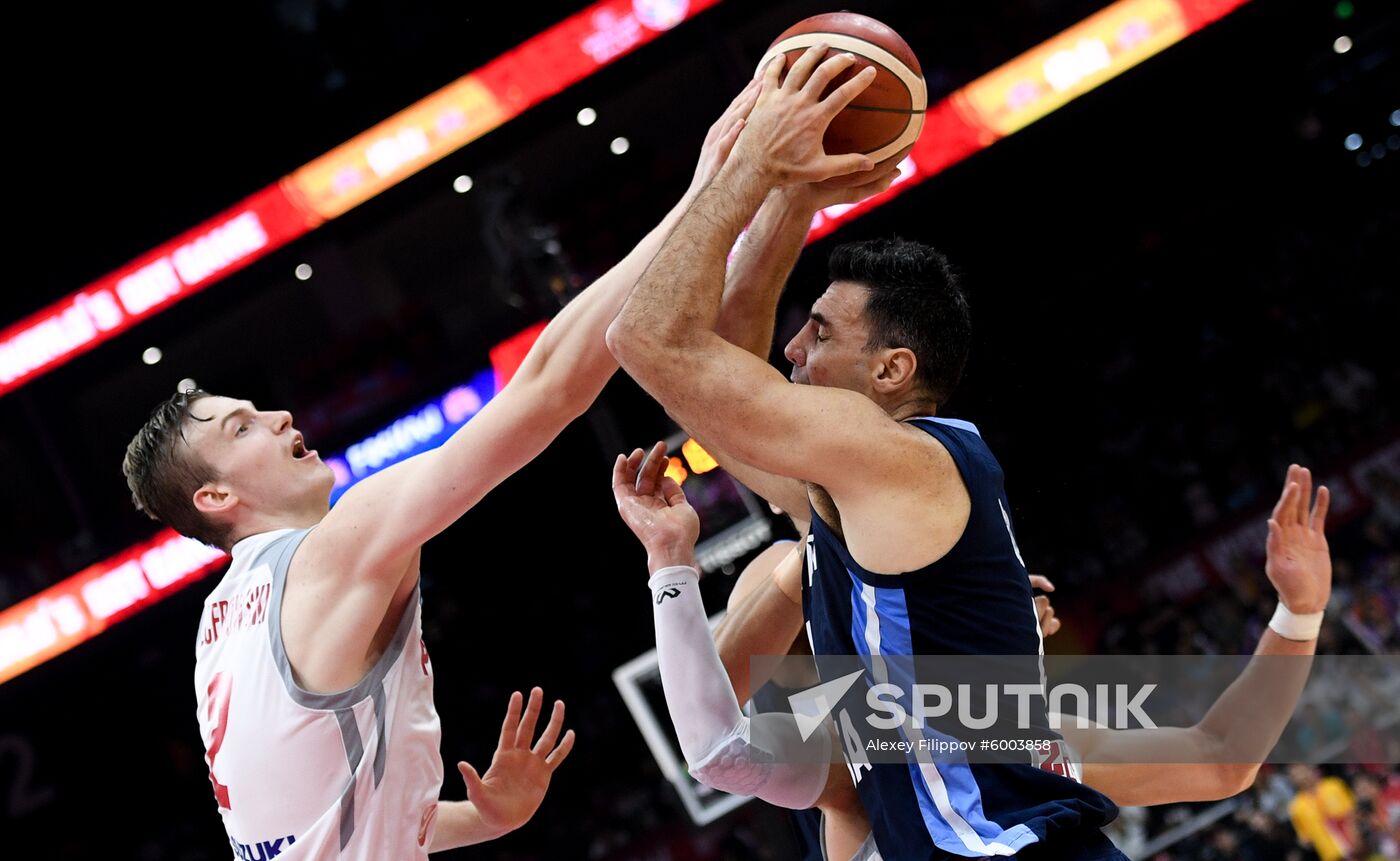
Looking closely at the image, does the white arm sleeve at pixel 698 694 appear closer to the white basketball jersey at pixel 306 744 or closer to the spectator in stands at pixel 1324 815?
the white basketball jersey at pixel 306 744

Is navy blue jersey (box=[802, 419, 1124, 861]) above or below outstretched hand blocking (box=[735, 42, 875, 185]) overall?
below

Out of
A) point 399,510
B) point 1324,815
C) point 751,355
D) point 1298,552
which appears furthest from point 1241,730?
point 1324,815

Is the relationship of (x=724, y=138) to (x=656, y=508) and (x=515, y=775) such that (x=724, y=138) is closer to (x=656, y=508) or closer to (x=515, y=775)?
(x=656, y=508)

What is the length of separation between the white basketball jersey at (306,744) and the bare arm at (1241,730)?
5.78 feet

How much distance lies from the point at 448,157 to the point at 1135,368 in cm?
784

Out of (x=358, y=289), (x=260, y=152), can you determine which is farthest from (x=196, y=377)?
(x=260, y=152)

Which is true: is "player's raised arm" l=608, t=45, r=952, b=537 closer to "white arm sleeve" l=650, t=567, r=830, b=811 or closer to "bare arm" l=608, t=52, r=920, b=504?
"bare arm" l=608, t=52, r=920, b=504

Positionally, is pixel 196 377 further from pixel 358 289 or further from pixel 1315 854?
pixel 1315 854

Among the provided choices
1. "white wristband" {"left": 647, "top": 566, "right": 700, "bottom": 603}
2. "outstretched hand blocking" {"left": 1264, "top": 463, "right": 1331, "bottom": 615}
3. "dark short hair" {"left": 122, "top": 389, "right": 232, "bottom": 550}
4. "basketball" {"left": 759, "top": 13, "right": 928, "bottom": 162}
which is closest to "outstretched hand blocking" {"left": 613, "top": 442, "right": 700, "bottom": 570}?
"white wristband" {"left": 647, "top": 566, "right": 700, "bottom": 603}

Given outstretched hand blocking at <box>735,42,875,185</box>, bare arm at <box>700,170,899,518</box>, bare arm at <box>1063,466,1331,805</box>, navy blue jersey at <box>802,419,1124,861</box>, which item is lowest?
bare arm at <box>1063,466,1331,805</box>

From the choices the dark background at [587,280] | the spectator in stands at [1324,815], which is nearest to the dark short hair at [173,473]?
the dark background at [587,280]

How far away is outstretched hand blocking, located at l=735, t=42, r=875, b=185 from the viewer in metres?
2.65

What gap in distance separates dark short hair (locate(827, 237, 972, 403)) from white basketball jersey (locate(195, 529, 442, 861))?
122 cm

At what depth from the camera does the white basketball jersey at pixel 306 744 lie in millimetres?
2623
